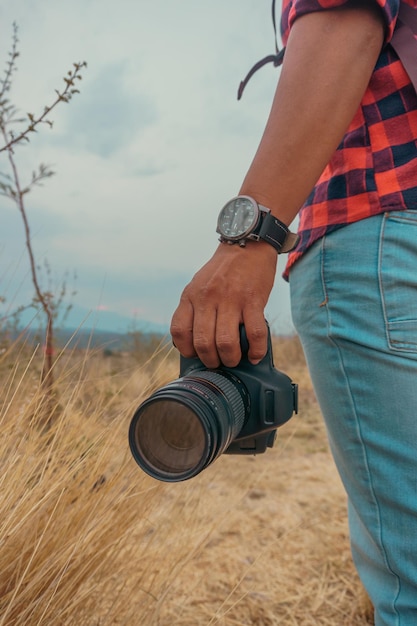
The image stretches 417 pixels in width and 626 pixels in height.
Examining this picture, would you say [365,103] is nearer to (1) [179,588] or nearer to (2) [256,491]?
(1) [179,588]

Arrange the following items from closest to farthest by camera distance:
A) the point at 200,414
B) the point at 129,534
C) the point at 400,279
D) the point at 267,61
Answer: the point at 200,414, the point at 400,279, the point at 267,61, the point at 129,534

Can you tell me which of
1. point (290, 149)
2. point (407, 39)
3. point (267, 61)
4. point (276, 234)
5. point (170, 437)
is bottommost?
point (170, 437)

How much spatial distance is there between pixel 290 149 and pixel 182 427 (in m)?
0.42

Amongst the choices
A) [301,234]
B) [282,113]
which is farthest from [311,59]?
[301,234]

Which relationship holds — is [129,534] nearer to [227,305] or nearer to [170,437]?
[170,437]

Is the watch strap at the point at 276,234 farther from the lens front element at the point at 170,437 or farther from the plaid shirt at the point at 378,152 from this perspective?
the lens front element at the point at 170,437

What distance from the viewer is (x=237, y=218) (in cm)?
87

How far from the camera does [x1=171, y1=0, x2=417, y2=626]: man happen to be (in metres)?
0.85

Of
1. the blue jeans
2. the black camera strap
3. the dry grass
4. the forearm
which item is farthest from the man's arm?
the dry grass

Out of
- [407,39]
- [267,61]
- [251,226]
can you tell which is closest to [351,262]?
[251,226]

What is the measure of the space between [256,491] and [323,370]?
82.4 inches

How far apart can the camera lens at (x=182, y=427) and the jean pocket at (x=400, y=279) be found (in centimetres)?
27

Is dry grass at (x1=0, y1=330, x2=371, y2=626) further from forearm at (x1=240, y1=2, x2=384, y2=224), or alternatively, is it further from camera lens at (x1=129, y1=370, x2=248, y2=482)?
forearm at (x1=240, y1=2, x2=384, y2=224)

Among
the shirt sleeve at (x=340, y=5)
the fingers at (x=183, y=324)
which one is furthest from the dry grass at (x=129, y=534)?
the shirt sleeve at (x=340, y=5)
